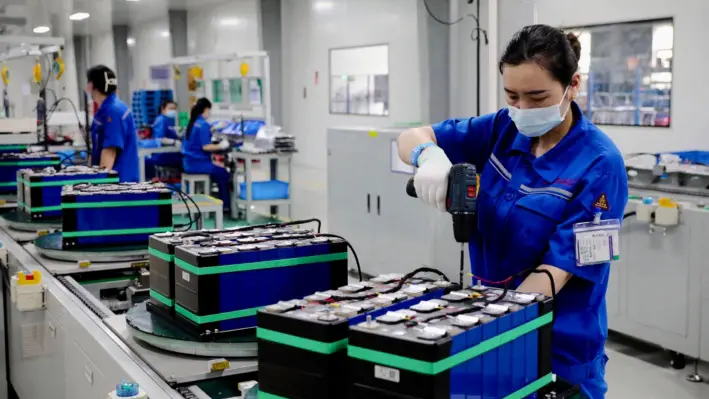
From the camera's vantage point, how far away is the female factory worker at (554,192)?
4.76ft

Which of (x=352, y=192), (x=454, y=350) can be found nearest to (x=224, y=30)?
(x=352, y=192)

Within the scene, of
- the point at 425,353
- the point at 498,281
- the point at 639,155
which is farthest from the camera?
the point at 639,155

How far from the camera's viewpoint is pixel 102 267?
8.61ft

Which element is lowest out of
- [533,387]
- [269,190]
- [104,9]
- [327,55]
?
[269,190]

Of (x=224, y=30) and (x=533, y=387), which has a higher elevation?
(x=224, y=30)

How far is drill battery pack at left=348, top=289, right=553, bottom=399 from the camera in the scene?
39.6 inches

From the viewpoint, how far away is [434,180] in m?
1.48

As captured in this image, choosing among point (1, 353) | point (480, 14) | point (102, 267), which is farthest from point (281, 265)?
point (480, 14)

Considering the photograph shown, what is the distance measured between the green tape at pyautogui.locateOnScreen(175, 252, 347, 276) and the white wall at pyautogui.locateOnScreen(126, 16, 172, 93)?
1421 centimetres

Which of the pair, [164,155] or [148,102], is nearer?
[164,155]

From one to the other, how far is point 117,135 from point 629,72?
180 inches

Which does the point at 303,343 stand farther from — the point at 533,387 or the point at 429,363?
the point at 533,387

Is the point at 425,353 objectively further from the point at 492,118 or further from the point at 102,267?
the point at 102,267

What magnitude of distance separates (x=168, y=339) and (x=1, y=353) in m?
1.98
